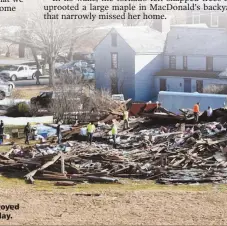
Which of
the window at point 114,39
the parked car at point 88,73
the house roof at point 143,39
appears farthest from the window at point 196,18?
the window at point 114,39

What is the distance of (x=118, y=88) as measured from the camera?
175ft

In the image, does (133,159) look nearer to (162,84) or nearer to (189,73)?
(189,73)

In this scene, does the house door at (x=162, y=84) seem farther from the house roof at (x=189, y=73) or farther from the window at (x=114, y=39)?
the window at (x=114, y=39)

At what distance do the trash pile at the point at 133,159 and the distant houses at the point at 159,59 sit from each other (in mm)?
20005

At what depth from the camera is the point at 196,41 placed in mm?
52500

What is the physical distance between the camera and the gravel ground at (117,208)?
1848 cm

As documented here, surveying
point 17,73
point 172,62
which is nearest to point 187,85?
point 172,62

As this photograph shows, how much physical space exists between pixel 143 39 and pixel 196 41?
444cm

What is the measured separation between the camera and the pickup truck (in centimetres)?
5988

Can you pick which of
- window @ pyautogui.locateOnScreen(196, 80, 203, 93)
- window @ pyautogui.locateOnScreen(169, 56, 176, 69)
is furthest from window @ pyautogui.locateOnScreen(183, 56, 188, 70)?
window @ pyautogui.locateOnScreen(196, 80, 203, 93)

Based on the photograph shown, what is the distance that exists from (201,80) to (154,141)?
20703 millimetres

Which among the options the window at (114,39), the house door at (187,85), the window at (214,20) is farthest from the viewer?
the window at (214,20)

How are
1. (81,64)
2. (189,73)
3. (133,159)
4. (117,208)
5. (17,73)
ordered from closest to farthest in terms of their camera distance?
(117,208), (133,159), (189,73), (17,73), (81,64)

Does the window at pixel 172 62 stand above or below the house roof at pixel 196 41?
below
